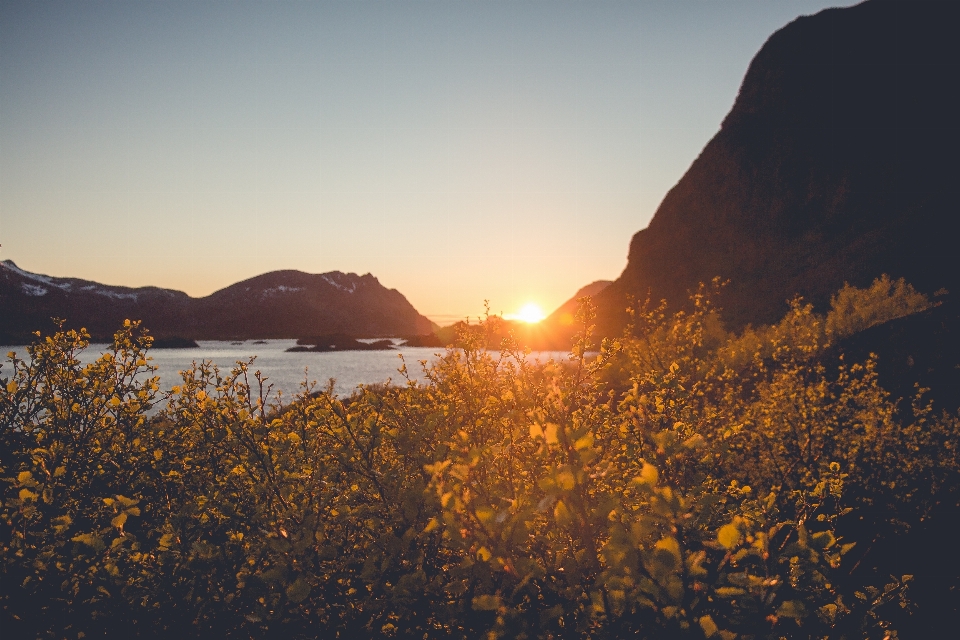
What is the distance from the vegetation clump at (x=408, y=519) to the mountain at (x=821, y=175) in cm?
5514

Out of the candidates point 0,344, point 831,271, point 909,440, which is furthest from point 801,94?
point 0,344

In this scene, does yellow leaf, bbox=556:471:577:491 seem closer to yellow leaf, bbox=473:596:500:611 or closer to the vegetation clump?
the vegetation clump

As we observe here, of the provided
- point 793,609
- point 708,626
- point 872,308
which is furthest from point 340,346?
point 793,609

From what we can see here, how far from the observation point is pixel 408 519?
288cm

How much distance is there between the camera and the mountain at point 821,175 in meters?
59.2

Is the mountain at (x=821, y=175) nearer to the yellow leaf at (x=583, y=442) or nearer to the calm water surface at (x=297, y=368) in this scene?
the calm water surface at (x=297, y=368)

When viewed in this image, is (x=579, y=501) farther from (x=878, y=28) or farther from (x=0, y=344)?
(x=0, y=344)

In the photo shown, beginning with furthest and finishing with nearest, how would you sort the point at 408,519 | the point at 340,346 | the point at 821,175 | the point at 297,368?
1. the point at 340,346
2. the point at 821,175
3. the point at 297,368
4. the point at 408,519

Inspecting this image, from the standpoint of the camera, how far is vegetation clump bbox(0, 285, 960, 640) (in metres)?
2.23

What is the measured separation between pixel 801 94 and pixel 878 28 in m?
15.2

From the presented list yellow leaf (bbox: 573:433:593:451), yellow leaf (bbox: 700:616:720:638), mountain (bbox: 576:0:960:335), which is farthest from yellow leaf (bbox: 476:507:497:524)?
mountain (bbox: 576:0:960:335)

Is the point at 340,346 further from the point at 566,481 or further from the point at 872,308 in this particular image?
the point at 566,481

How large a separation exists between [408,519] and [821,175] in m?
104

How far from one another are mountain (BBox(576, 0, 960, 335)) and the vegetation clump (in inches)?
2171
